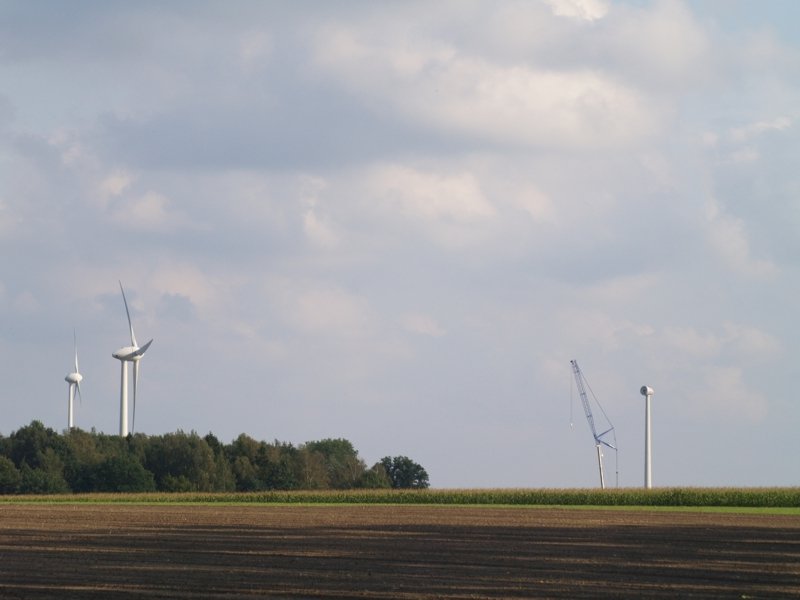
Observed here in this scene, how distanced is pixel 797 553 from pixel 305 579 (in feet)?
62.3

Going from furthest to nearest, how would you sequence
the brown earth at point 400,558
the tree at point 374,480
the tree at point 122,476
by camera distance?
the tree at point 374,480
the tree at point 122,476
the brown earth at point 400,558

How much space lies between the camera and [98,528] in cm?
6303

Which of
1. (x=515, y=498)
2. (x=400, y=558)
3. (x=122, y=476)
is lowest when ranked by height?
(x=400, y=558)

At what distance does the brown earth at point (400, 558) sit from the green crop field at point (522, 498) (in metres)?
30.1

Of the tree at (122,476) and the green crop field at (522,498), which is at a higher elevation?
the tree at (122,476)

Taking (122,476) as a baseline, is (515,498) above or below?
below

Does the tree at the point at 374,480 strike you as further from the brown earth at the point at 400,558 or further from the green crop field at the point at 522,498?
the brown earth at the point at 400,558

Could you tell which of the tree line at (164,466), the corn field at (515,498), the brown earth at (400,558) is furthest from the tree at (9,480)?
the brown earth at (400,558)

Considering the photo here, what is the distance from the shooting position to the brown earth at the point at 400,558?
3225cm

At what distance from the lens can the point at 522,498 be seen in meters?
108

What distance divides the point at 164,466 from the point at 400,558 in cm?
11559

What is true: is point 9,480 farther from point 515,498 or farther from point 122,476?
point 515,498

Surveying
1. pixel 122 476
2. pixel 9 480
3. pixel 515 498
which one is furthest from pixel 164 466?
pixel 515 498

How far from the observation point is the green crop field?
100125 millimetres
